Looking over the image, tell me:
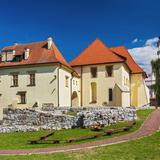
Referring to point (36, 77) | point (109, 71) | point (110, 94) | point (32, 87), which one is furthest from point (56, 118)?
point (109, 71)

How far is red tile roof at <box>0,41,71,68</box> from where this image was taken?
3925 cm

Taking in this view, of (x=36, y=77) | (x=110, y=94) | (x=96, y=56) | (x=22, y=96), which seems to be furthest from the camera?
(x=96, y=56)

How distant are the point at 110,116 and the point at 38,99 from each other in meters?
17.6

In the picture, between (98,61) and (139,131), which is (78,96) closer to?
(98,61)

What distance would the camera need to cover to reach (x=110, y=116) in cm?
2316

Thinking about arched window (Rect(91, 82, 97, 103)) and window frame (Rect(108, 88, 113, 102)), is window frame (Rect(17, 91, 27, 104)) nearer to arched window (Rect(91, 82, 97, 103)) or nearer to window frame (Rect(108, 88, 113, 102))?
arched window (Rect(91, 82, 97, 103))

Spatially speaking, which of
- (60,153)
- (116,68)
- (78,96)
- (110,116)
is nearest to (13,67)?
(78,96)

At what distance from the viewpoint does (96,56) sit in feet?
144

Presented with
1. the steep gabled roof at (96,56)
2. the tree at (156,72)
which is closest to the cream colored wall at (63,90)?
the steep gabled roof at (96,56)

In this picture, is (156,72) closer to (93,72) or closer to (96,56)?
(96,56)

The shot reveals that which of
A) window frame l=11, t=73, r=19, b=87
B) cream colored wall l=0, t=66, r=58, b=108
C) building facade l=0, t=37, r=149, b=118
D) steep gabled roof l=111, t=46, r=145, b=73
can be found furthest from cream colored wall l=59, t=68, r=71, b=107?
steep gabled roof l=111, t=46, r=145, b=73

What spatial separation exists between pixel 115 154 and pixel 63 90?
2630 centimetres

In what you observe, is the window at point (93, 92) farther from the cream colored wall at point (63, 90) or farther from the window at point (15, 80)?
the window at point (15, 80)

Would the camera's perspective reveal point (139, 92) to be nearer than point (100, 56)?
No
